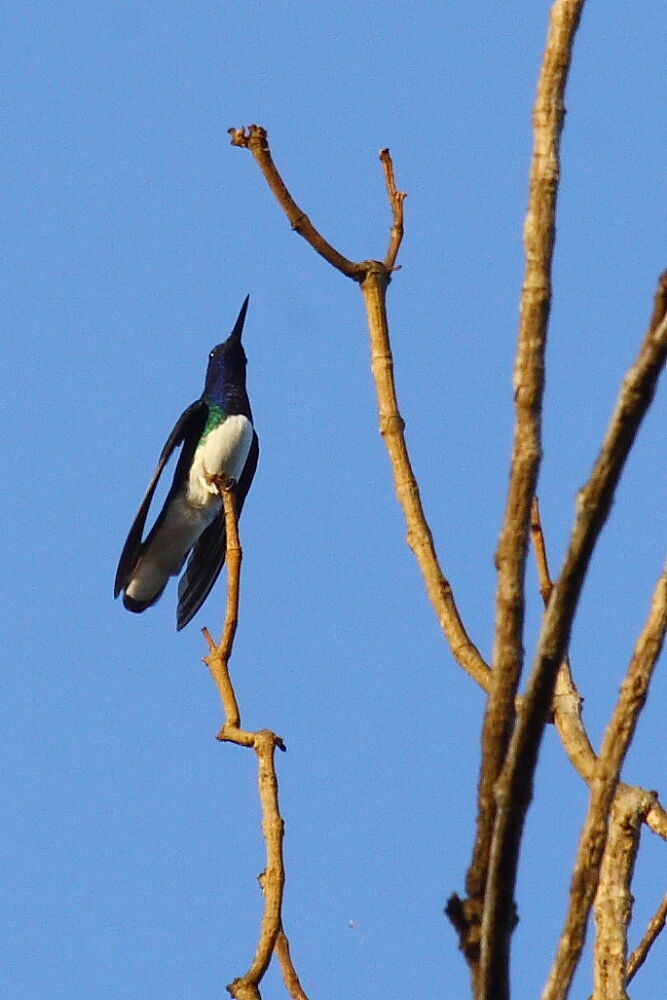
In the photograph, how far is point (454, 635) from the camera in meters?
2.92

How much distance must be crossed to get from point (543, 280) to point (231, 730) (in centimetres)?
135

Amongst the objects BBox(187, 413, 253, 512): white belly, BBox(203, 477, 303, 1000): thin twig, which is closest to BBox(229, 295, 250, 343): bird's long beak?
BBox(187, 413, 253, 512): white belly

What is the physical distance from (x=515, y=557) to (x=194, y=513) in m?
6.85

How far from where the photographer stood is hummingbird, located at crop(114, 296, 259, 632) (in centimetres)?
859

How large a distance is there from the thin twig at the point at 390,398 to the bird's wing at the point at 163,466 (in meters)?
4.56

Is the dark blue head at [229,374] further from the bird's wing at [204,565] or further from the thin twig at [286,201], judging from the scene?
the thin twig at [286,201]

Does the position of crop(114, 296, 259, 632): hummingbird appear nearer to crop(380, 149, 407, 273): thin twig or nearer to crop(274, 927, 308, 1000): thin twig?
crop(380, 149, 407, 273): thin twig

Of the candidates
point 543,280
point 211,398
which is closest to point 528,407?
point 543,280

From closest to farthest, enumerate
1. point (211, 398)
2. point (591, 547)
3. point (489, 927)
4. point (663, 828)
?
point (591, 547) < point (489, 927) < point (663, 828) < point (211, 398)

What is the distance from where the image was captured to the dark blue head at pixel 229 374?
9.20m

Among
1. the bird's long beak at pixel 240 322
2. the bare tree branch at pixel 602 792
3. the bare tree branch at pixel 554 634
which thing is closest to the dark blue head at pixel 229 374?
the bird's long beak at pixel 240 322

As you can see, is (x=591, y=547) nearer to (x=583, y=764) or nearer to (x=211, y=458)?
(x=583, y=764)

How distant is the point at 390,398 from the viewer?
10.4 feet

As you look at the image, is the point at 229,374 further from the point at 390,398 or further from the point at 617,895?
the point at 617,895
